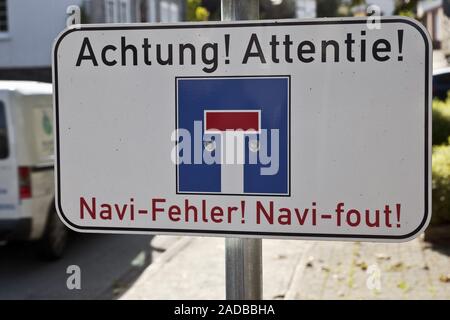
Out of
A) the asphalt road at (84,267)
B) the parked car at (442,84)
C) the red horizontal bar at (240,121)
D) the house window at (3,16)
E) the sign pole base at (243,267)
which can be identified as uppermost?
the house window at (3,16)

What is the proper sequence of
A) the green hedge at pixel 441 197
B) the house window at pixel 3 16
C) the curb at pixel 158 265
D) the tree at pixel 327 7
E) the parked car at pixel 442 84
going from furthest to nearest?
the tree at pixel 327 7 < the house window at pixel 3 16 < the parked car at pixel 442 84 < the green hedge at pixel 441 197 < the curb at pixel 158 265

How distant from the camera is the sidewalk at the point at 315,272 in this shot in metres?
5.96

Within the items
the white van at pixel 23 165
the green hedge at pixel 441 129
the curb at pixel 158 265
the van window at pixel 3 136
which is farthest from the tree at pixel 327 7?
the van window at pixel 3 136

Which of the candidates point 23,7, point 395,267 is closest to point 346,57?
point 395,267

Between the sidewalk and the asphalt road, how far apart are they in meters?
0.22

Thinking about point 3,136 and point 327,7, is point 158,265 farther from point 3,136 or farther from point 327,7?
point 327,7

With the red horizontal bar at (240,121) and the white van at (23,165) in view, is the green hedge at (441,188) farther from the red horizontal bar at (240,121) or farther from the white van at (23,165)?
the red horizontal bar at (240,121)

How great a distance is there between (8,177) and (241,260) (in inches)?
237

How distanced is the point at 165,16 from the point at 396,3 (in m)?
17.3

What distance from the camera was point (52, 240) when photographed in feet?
25.8

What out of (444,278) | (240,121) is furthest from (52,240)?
(240,121)

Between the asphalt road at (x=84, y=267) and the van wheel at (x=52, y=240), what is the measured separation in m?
0.11

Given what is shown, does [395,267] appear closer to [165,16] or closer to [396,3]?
[396,3]

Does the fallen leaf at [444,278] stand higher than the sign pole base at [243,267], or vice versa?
the sign pole base at [243,267]
